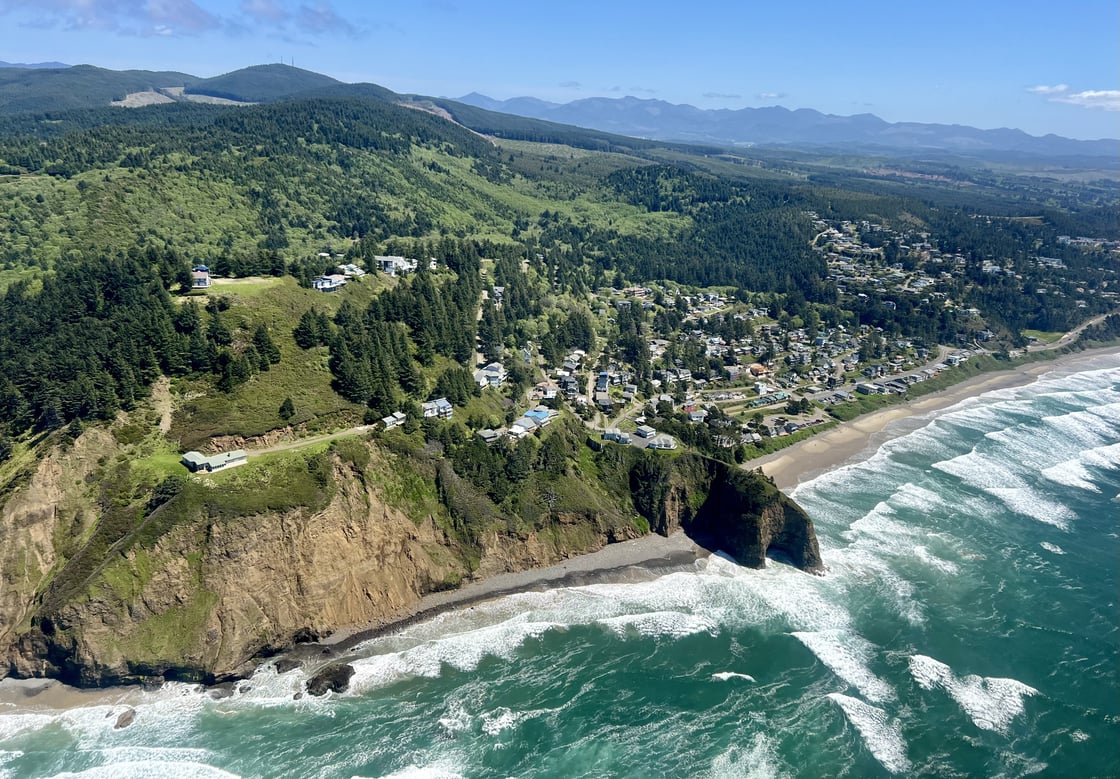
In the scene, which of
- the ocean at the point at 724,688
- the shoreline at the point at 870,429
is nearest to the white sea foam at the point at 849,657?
the ocean at the point at 724,688

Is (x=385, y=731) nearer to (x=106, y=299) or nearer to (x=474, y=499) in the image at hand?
(x=474, y=499)

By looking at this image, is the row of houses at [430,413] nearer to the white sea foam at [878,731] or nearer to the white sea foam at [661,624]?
the white sea foam at [661,624]

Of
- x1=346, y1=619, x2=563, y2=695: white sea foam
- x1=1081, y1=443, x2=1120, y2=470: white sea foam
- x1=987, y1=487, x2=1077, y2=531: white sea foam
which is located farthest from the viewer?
x1=1081, y1=443, x2=1120, y2=470: white sea foam

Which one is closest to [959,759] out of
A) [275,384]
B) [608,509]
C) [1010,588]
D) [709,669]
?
[709,669]

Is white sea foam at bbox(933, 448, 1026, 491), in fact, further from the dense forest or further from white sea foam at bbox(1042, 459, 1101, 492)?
the dense forest

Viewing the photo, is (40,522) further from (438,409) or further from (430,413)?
(438,409)

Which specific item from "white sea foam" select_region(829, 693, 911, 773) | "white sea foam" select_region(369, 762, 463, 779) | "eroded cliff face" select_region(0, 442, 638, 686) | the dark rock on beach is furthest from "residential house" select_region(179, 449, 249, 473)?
"white sea foam" select_region(829, 693, 911, 773)

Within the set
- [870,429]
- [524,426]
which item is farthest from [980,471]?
[524,426]
